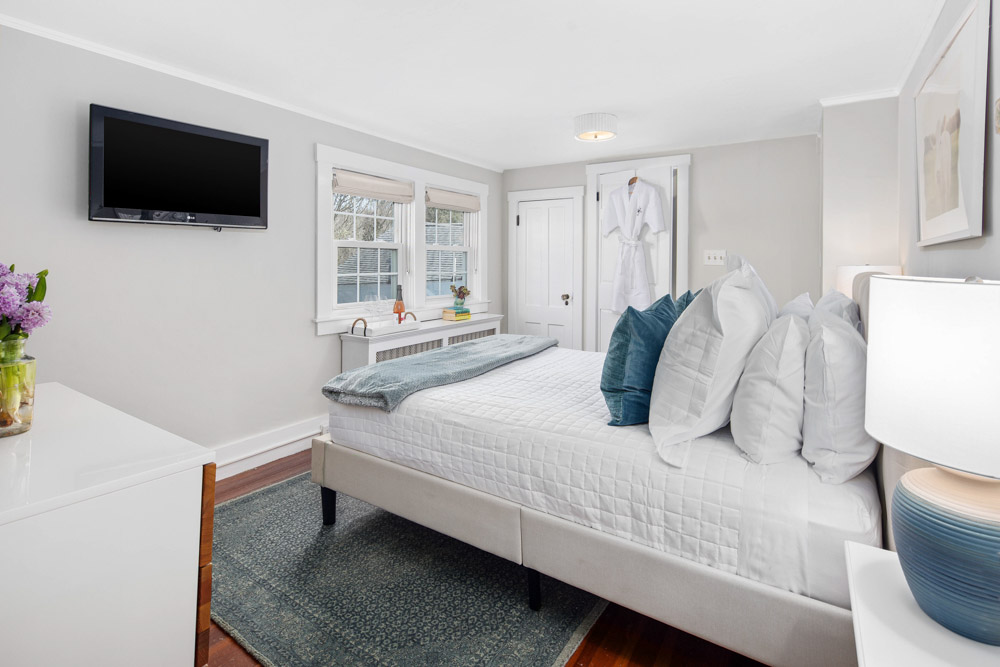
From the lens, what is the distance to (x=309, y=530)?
99.6 inches

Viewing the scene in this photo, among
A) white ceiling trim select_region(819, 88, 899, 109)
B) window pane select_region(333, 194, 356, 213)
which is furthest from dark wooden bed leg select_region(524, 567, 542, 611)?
white ceiling trim select_region(819, 88, 899, 109)

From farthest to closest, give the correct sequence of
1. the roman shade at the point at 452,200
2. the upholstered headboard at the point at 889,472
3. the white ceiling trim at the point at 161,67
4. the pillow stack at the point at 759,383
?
the roman shade at the point at 452,200 < the white ceiling trim at the point at 161,67 < the pillow stack at the point at 759,383 < the upholstered headboard at the point at 889,472

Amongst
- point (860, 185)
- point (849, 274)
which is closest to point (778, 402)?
point (849, 274)

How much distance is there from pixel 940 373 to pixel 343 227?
384cm

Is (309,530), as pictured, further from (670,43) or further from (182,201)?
(670,43)

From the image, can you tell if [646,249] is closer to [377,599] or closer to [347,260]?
[347,260]

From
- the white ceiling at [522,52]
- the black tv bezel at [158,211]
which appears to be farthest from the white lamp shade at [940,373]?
the black tv bezel at [158,211]

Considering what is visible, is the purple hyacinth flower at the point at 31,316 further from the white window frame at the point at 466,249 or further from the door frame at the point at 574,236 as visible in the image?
the door frame at the point at 574,236

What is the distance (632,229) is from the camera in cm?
485

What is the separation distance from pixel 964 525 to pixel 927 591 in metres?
0.16

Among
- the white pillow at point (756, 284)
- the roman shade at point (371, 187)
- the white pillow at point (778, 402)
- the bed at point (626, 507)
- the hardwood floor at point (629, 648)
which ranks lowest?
the hardwood floor at point (629, 648)

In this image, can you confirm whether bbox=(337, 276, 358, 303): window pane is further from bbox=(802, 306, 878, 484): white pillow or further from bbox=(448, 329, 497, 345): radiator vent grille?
bbox=(802, 306, 878, 484): white pillow

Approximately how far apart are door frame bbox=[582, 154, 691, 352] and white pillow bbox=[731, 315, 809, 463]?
3.28m

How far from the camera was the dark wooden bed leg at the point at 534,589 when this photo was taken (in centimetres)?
193
